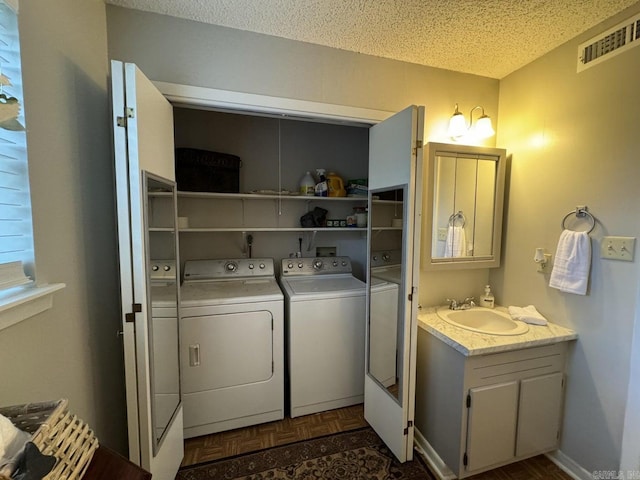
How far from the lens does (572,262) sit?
1.57 metres

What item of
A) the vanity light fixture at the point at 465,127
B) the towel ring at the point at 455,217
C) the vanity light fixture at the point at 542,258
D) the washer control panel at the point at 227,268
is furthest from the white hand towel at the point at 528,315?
the washer control panel at the point at 227,268

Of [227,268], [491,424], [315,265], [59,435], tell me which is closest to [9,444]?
[59,435]

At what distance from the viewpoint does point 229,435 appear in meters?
1.93

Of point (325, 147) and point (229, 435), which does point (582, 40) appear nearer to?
point (325, 147)

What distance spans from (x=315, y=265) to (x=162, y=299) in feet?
4.54

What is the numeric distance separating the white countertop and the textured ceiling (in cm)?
171

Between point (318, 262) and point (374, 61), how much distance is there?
1.63 m

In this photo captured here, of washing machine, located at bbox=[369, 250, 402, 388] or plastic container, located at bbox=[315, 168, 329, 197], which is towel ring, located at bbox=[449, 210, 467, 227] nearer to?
washing machine, located at bbox=[369, 250, 402, 388]

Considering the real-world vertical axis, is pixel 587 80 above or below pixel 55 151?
above

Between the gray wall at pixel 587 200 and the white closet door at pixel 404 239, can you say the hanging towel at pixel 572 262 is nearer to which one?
the gray wall at pixel 587 200

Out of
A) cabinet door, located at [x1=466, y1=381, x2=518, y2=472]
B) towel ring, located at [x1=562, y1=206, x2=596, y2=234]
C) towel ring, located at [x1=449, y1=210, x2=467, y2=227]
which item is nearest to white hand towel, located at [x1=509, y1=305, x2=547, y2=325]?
cabinet door, located at [x1=466, y1=381, x2=518, y2=472]

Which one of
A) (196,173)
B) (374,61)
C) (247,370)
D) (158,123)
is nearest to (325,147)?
(374,61)

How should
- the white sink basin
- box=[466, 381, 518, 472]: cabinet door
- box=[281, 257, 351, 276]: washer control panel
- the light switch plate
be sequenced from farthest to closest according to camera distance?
box=[281, 257, 351, 276]: washer control panel < the white sink basin < box=[466, 381, 518, 472]: cabinet door < the light switch plate

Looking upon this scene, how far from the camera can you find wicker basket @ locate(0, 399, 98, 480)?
0.59m
